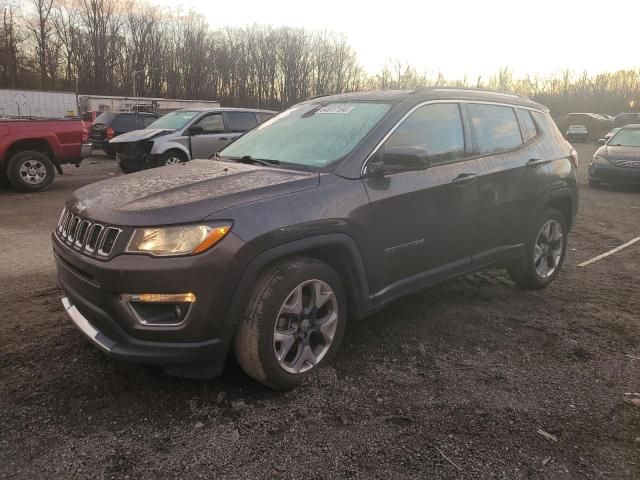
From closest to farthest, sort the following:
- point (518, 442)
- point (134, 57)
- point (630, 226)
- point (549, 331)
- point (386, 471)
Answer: point (386, 471) < point (518, 442) < point (549, 331) < point (630, 226) < point (134, 57)

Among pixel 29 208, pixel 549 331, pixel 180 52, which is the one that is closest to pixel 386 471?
pixel 549 331

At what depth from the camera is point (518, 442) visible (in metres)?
2.61

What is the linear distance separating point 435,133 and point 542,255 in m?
1.91

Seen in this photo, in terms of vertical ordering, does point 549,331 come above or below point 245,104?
below

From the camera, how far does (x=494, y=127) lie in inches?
174

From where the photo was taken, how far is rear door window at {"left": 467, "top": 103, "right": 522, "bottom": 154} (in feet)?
13.8

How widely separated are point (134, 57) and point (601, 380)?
75816 mm

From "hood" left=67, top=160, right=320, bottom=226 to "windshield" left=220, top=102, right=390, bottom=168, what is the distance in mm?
263

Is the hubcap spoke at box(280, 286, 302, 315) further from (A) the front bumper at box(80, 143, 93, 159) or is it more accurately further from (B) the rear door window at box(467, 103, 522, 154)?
(A) the front bumper at box(80, 143, 93, 159)

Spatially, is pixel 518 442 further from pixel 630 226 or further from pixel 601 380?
pixel 630 226

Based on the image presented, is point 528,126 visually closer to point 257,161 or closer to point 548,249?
point 548,249

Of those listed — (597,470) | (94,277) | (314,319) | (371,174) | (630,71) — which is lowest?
(597,470)

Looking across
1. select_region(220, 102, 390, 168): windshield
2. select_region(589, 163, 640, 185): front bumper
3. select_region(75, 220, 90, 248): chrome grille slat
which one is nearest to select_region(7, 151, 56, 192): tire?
select_region(220, 102, 390, 168): windshield

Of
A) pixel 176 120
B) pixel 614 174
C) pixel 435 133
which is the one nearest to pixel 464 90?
pixel 435 133
